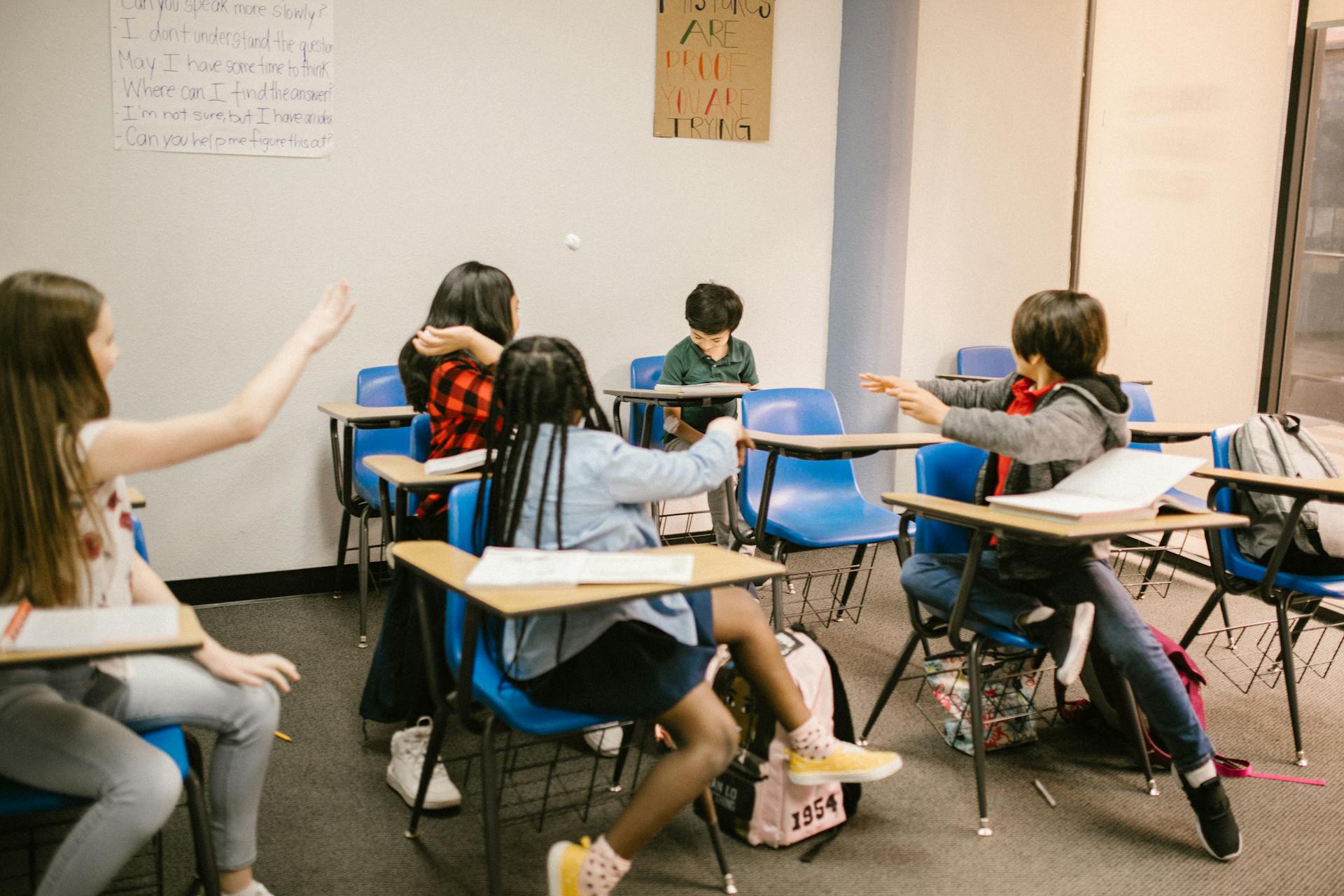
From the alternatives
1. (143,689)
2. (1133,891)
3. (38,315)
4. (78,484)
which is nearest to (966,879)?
(1133,891)

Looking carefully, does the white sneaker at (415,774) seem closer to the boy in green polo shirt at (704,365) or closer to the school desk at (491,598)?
the school desk at (491,598)

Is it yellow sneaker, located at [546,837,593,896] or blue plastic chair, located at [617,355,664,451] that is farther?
blue plastic chair, located at [617,355,664,451]

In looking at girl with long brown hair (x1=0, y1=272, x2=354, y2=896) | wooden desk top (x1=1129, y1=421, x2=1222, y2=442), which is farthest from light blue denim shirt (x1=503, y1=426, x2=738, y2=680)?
wooden desk top (x1=1129, y1=421, x2=1222, y2=442)

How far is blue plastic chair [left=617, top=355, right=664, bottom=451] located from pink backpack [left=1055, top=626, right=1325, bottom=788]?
187cm

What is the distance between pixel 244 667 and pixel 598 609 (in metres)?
0.60

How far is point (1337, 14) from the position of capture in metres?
4.34

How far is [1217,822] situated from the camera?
2330 millimetres

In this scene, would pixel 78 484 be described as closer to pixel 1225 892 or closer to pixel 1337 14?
pixel 1225 892

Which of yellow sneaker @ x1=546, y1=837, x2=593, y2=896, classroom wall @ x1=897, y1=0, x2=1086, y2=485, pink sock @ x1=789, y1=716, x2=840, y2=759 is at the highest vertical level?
classroom wall @ x1=897, y1=0, x2=1086, y2=485

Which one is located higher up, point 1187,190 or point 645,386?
point 1187,190

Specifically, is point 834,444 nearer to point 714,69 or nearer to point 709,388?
point 709,388

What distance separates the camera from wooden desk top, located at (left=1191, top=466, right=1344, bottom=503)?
2582 mm

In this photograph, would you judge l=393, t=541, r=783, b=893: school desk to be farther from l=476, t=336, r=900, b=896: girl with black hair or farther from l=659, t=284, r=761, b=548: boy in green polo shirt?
l=659, t=284, r=761, b=548: boy in green polo shirt

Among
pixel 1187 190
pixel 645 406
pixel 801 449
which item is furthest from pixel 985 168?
pixel 801 449
